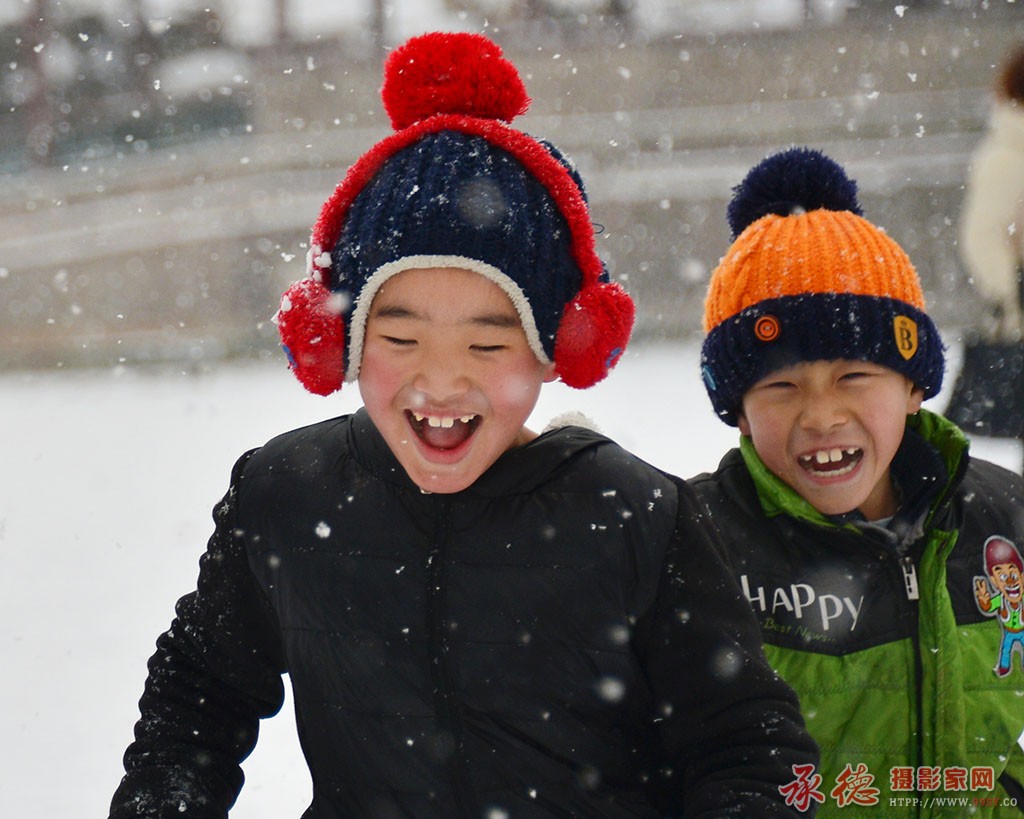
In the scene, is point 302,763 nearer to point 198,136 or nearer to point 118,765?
point 118,765

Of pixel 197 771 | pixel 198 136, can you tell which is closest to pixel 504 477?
pixel 197 771

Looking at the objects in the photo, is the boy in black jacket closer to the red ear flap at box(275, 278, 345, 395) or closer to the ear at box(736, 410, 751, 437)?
the red ear flap at box(275, 278, 345, 395)

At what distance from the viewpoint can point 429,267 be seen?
141cm

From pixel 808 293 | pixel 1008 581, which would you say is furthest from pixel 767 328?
pixel 1008 581

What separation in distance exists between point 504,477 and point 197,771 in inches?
21.1

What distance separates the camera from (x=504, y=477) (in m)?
1.48

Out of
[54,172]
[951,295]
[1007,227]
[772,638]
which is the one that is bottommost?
[772,638]

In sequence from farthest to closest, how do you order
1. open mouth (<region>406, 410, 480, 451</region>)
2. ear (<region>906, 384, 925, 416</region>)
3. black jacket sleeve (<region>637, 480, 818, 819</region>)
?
ear (<region>906, 384, 925, 416</region>), open mouth (<region>406, 410, 480, 451</region>), black jacket sleeve (<region>637, 480, 818, 819</region>)

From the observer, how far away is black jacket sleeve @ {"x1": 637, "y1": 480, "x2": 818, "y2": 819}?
4.42 feet

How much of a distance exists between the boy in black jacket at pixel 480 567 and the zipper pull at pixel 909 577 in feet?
1.90

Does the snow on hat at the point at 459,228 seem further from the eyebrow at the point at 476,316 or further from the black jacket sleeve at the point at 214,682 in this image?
the black jacket sleeve at the point at 214,682

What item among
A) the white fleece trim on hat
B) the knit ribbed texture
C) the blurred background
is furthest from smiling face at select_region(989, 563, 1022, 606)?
the blurred background

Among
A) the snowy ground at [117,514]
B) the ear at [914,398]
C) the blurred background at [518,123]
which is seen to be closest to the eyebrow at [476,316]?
the ear at [914,398]

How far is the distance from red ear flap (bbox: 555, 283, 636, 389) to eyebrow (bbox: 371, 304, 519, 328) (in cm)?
7
